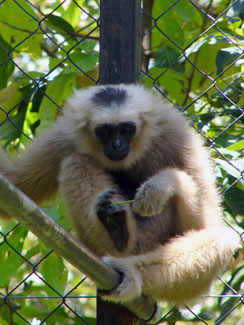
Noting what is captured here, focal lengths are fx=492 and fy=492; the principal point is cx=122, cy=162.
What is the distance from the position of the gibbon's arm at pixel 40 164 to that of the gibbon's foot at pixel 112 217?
0.61 m

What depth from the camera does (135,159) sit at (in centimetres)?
281

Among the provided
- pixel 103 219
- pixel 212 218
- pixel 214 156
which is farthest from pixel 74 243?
pixel 214 156

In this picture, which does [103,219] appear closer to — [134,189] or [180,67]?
[134,189]

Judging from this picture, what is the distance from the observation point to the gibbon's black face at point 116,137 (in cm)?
267

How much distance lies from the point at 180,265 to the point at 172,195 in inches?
14.1

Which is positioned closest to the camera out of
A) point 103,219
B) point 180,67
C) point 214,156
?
point 103,219

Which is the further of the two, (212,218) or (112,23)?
(212,218)

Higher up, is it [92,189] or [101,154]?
[101,154]

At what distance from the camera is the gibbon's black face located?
267 cm

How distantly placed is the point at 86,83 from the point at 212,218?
4.18 ft

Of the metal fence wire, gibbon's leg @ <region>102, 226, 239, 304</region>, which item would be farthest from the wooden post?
gibbon's leg @ <region>102, 226, 239, 304</region>

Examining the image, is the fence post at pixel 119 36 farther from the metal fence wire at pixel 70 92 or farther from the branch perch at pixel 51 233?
the branch perch at pixel 51 233

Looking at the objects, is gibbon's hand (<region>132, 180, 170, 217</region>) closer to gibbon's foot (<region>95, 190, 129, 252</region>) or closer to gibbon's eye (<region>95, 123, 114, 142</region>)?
gibbon's foot (<region>95, 190, 129, 252</region>)

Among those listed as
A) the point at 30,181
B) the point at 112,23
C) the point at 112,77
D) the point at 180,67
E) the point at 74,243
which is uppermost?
the point at 180,67
